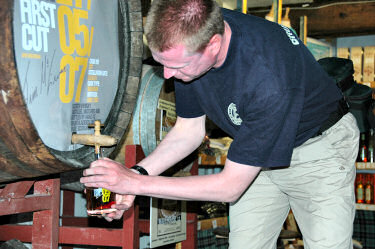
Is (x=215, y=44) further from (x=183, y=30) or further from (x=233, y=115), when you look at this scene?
(x=233, y=115)

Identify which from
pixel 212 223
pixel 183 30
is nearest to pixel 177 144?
pixel 183 30

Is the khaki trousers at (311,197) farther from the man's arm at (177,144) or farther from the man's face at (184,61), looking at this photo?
the man's face at (184,61)

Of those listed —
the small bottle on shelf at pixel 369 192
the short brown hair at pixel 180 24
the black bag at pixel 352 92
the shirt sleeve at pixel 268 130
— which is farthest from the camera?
the small bottle on shelf at pixel 369 192

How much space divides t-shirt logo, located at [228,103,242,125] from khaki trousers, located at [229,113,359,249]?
39 centimetres

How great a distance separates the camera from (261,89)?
1.93 meters

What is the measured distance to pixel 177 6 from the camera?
183 cm

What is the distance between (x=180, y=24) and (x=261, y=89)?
37 centimetres

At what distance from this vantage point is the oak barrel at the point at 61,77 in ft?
5.44

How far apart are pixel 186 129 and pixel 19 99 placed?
99 cm

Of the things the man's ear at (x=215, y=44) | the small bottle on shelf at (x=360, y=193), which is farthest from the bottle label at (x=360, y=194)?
the man's ear at (x=215, y=44)

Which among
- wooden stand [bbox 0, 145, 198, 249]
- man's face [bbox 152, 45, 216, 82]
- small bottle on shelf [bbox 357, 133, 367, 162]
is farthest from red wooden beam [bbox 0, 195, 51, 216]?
small bottle on shelf [bbox 357, 133, 367, 162]

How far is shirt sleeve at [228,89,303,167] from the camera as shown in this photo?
193 centimetres

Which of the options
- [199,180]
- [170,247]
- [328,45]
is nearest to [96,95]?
[199,180]

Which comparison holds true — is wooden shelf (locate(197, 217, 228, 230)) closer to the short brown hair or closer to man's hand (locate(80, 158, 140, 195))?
man's hand (locate(80, 158, 140, 195))
